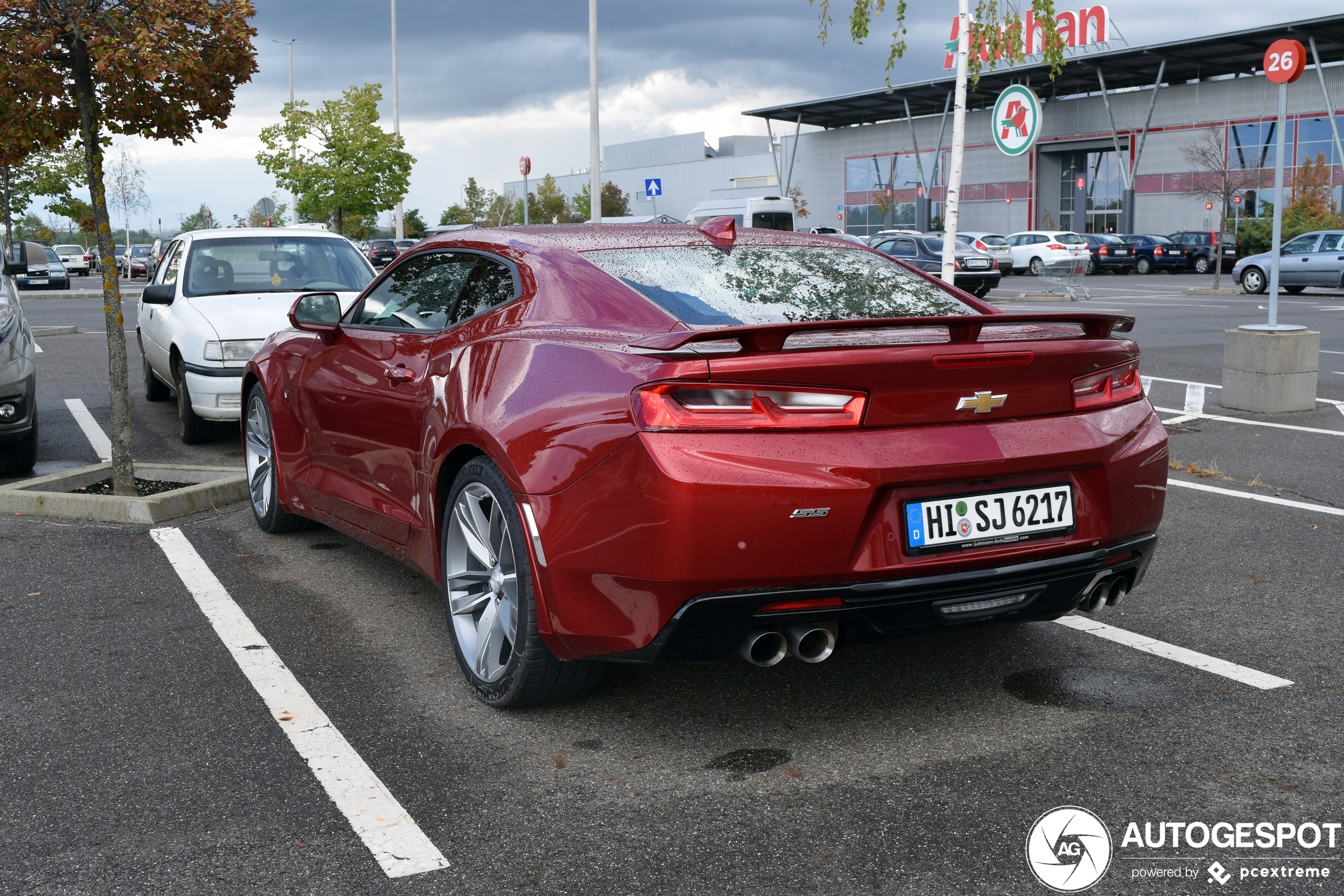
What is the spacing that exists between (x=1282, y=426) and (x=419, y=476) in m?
7.72

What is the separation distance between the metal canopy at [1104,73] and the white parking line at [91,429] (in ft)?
117

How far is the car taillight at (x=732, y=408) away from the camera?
3174mm

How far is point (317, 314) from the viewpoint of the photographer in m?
5.33

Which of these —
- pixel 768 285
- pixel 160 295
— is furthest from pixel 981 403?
pixel 160 295

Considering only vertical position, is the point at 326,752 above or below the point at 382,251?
below

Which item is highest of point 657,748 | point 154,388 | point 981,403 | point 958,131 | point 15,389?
point 958,131

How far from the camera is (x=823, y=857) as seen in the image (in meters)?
2.90

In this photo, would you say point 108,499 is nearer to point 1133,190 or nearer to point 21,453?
point 21,453

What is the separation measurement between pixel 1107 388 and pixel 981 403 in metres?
0.57

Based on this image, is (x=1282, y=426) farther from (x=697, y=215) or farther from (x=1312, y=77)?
(x=1312, y=77)

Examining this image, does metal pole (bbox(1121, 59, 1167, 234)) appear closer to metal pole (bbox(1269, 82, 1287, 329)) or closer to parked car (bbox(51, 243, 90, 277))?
parked car (bbox(51, 243, 90, 277))

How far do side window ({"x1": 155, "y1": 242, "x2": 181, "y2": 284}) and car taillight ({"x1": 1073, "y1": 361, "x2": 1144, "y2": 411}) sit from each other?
8.53 meters

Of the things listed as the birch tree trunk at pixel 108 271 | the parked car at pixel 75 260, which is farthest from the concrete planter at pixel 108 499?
the parked car at pixel 75 260

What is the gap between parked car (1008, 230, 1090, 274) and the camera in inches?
1598
